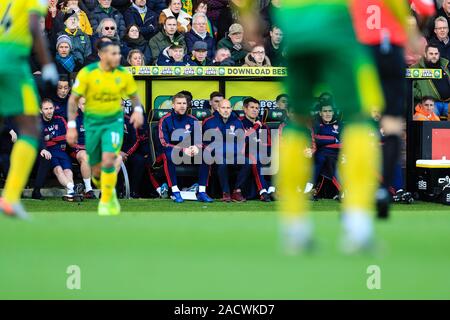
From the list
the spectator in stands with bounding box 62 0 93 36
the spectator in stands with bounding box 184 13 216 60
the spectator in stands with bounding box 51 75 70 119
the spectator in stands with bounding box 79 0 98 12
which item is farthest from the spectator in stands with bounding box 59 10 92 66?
the spectator in stands with bounding box 184 13 216 60

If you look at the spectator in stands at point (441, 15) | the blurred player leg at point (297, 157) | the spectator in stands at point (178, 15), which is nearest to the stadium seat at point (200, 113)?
the spectator in stands at point (178, 15)

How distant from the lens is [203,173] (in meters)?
14.1

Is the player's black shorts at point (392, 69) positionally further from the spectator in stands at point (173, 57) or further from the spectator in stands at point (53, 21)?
the spectator in stands at point (53, 21)

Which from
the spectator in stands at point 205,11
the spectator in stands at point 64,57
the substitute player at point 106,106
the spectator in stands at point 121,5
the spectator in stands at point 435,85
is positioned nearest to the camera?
the substitute player at point 106,106

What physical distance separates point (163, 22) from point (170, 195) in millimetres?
2632

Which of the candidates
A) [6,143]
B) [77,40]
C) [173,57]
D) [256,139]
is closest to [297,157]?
[256,139]

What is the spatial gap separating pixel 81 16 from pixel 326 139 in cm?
392

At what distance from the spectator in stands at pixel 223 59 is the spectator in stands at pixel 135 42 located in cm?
94

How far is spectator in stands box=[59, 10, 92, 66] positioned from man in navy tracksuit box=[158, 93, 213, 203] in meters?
1.48

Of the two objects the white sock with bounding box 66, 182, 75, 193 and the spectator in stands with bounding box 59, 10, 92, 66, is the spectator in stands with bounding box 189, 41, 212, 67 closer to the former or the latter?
the spectator in stands with bounding box 59, 10, 92, 66

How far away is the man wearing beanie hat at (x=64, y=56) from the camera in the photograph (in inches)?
564

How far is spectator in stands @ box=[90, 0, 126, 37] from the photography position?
1549cm

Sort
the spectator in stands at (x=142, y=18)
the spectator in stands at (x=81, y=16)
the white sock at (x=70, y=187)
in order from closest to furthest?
the white sock at (x=70, y=187)
the spectator in stands at (x=81, y=16)
the spectator in stands at (x=142, y=18)

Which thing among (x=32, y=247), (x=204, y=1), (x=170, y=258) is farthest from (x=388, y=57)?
(x=204, y=1)
